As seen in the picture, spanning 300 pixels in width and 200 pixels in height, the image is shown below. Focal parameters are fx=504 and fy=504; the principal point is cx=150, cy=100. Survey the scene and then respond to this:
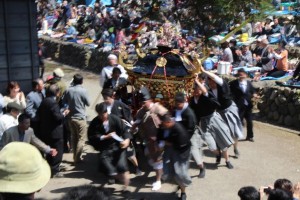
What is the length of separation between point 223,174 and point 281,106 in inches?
147

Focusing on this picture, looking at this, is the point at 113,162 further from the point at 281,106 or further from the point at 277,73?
the point at 277,73

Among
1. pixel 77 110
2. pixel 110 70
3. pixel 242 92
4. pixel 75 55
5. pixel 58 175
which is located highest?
pixel 110 70

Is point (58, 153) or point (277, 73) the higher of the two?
point (277, 73)

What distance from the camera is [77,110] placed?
8.56 m

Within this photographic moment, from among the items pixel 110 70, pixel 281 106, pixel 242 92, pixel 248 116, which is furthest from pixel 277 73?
pixel 110 70

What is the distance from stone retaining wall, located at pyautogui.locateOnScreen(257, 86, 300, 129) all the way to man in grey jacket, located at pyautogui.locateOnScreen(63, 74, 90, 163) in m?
5.06

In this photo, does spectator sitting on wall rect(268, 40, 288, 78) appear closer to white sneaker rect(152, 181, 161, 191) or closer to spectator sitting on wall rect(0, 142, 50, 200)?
white sneaker rect(152, 181, 161, 191)

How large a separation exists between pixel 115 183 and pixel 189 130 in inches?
65.1

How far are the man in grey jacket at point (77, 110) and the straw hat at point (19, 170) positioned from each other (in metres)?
5.60

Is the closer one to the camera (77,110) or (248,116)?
(77,110)

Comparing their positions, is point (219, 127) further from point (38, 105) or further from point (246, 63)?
point (246, 63)

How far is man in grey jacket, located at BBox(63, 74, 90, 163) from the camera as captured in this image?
8.52 meters

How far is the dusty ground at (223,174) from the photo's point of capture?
25.6 ft

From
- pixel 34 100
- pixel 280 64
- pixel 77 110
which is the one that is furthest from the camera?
pixel 280 64
